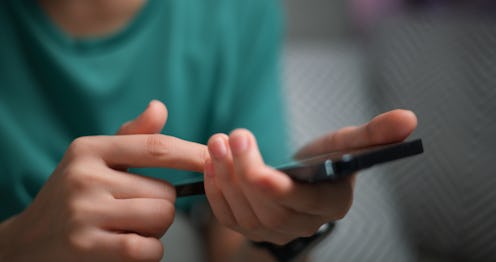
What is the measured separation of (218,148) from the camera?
22cm

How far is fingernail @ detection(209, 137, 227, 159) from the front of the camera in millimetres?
220

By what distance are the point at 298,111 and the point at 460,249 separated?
0.26 m

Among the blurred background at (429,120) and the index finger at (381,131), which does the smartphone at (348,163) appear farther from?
the blurred background at (429,120)

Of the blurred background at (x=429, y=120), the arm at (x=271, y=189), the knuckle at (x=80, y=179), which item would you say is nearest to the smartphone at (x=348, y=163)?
the arm at (x=271, y=189)

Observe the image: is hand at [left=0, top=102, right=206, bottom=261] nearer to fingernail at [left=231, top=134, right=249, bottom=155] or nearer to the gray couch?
fingernail at [left=231, top=134, right=249, bottom=155]

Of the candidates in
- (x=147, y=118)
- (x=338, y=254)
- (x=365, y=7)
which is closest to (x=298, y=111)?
(x=338, y=254)

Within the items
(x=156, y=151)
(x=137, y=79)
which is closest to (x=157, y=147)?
(x=156, y=151)

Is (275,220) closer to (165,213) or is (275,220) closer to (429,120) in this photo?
(165,213)

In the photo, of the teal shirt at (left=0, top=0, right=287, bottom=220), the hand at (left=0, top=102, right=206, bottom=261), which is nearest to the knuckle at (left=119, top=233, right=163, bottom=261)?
the hand at (left=0, top=102, right=206, bottom=261)

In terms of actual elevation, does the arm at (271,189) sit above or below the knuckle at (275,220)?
above

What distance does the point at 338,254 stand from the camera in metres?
0.57

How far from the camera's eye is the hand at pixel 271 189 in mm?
210

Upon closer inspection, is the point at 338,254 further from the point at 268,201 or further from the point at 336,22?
the point at 336,22

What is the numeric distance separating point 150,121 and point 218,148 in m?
0.08
